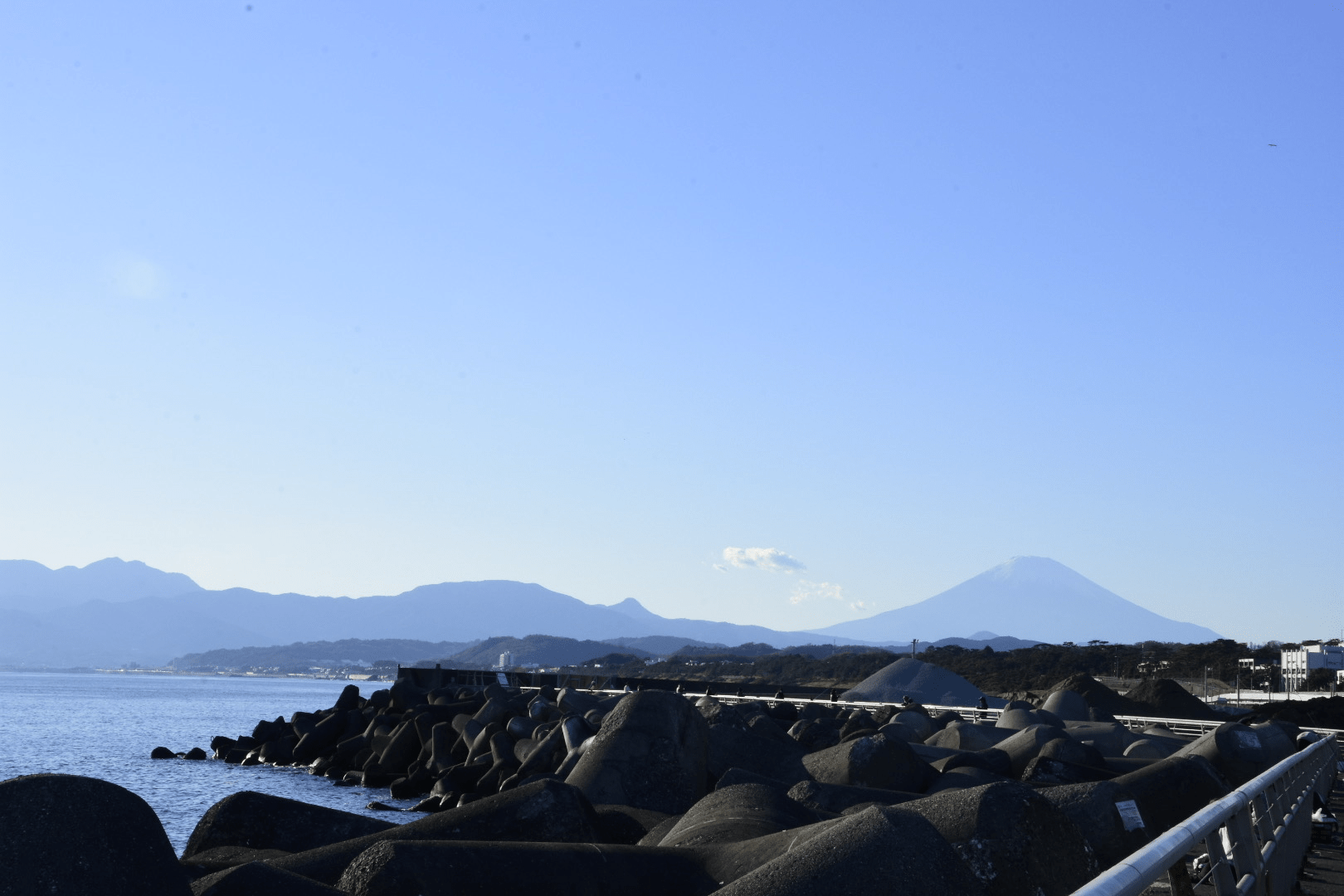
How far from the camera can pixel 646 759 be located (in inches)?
511

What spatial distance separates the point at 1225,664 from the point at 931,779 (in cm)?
8466

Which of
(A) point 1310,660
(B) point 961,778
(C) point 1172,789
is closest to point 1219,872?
(C) point 1172,789

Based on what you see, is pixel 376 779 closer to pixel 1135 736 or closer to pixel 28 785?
pixel 1135 736

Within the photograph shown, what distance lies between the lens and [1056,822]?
6527mm

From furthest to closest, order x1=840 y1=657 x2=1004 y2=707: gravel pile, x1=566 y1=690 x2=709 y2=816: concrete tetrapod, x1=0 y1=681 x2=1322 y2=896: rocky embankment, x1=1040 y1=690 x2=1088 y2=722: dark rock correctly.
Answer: x1=840 y1=657 x2=1004 y2=707: gravel pile, x1=1040 y1=690 x2=1088 y2=722: dark rock, x1=566 y1=690 x2=709 y2=816: concrete tetrapod, x1=0 y1=681 x2=1322 y2=896: rocky embankment

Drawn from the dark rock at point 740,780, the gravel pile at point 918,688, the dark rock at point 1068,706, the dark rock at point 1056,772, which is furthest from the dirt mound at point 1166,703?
the dark rock at point 740,780

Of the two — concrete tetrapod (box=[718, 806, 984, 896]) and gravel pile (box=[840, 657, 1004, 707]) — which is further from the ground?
concrete tetrapod (box=[718, 806, 984, 896])

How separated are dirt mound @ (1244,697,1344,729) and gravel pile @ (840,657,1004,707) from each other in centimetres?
1222

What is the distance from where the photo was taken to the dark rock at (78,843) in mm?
5574

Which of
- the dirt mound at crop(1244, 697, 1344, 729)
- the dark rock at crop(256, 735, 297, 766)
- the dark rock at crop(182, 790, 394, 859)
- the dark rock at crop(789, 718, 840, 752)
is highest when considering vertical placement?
the dark rock at crop(182, 790, 394, 859)

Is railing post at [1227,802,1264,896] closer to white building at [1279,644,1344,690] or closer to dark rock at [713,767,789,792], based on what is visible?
dark rock at [713,767,789,792]

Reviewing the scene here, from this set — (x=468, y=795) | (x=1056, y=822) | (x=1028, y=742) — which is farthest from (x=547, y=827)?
(x=468, y=795)

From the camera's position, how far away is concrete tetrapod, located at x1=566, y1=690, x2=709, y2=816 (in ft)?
41.8

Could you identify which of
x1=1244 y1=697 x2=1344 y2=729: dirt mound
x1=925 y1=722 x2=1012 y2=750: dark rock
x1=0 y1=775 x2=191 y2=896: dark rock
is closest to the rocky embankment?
x1=0 y1=775 x2=191 y2=896: dark rock
